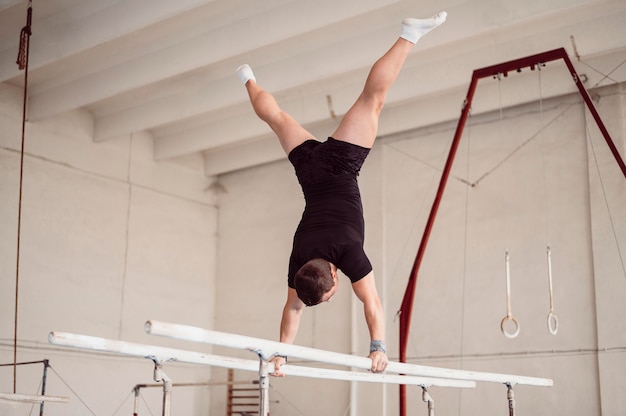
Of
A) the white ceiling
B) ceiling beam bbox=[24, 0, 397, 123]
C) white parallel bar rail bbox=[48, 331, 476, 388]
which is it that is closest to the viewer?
white parallel bar rail bbox=[48, 331, 476, 388]

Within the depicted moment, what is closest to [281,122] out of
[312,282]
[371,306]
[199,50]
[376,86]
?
[376,86]

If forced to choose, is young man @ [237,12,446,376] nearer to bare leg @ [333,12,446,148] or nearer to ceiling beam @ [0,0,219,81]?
bare leg @ [333,12,446,148]

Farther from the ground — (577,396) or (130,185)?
(130,185)

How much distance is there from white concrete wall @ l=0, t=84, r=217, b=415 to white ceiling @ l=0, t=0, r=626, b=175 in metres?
0.62

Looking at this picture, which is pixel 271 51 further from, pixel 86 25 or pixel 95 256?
pixel 95 256

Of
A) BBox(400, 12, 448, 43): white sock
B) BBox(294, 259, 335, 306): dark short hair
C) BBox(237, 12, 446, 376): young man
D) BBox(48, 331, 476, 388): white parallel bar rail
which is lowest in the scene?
BBox(48, 331, 476, 388): white parallel bar rail

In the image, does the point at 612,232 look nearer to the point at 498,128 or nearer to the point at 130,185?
the point at 498,128

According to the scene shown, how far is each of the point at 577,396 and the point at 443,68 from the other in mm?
4652

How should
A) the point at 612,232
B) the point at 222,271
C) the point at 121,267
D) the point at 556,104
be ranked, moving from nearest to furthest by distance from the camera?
the point at 612,232
the point at 556,104
the point at 121,267
the point at 222,271

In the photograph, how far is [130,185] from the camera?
12.9 metres

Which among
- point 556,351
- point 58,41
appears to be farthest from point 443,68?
point 58,41

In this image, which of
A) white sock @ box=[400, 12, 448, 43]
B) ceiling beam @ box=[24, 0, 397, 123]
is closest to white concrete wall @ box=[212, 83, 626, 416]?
ceiling beam @ box=[24, 0, 397, 123]

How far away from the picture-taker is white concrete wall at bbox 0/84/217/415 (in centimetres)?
1095

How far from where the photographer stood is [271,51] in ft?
34.1
